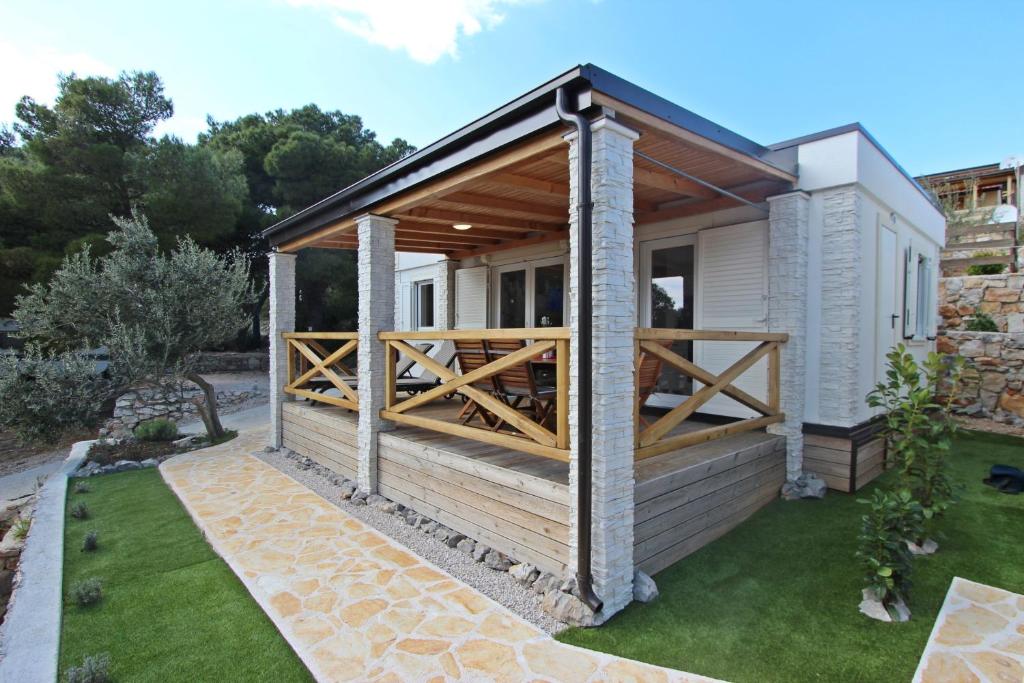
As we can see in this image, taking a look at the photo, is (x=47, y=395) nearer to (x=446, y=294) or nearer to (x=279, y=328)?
(x=279, y=328)

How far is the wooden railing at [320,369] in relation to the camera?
6.27 m

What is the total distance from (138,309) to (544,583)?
7.81m

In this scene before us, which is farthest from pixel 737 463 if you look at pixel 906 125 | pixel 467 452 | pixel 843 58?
pixel 906 125

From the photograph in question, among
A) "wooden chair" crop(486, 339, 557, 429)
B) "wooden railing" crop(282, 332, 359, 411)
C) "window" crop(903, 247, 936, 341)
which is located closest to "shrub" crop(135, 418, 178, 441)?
"wooden railing" crop(282, 332, 359, 411)

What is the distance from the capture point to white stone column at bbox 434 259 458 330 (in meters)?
9.70

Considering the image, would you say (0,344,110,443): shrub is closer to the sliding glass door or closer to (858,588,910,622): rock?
the sliding glass door

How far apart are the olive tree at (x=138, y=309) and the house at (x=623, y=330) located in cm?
140

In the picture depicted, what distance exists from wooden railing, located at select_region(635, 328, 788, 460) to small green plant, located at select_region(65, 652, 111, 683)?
10.6ft

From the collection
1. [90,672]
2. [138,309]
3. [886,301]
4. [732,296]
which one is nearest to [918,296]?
[886,301]

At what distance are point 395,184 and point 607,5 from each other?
29.0 ft

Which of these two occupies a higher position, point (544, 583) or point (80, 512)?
point (544, 583)

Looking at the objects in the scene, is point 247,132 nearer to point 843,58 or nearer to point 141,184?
point 141,184

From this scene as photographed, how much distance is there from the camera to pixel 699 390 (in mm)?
4602

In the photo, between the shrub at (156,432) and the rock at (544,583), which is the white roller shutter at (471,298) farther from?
the rock at (544,583)
